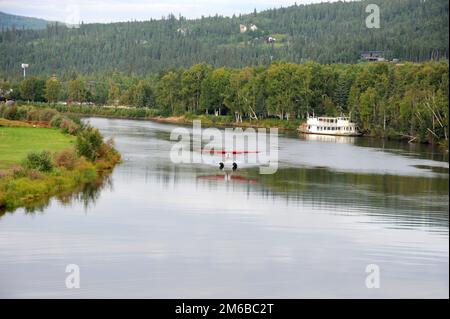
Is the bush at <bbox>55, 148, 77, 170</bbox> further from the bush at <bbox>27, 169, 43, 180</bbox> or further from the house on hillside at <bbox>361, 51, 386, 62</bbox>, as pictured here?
the house on hillside at <bbox>361, 51, 386, 62</bbox>

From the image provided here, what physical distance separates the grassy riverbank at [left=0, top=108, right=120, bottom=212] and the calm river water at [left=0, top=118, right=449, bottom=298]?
112 centimetres

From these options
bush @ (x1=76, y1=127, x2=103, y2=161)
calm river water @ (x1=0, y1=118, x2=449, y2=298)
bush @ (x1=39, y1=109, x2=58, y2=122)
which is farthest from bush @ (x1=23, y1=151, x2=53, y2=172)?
bush @ (x1=39, y1=109, x2=58, y2=122)

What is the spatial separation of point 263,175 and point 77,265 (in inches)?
983

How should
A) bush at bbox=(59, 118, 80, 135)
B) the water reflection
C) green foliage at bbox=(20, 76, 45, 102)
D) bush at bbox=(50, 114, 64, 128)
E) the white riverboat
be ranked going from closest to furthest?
the water reflection → bush at bbox=(59, 118, 80, 135) → bush at bbox=(50, 114, 64, 128) → the white riverboat → green foliage at bbox=(20, 76, 45, 102)

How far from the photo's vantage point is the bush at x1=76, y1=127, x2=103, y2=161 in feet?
165

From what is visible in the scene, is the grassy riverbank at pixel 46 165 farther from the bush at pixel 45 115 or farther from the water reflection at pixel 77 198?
the bush at pixel 45 115

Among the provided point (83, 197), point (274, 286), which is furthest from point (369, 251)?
point (83, 197)

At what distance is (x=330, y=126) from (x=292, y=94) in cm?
1189

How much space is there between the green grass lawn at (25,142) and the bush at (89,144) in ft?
7.48

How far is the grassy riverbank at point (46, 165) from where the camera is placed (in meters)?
38.0

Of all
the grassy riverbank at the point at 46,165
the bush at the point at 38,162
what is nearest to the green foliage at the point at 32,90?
the grassy riverbank at the point at 46,165

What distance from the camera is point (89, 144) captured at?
5103 cm

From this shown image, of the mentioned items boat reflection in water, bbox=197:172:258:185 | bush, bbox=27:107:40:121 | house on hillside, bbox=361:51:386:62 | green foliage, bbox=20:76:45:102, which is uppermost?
house on hillside, bbox=361:51:386:62

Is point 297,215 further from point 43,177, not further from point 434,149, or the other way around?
point 434,149
